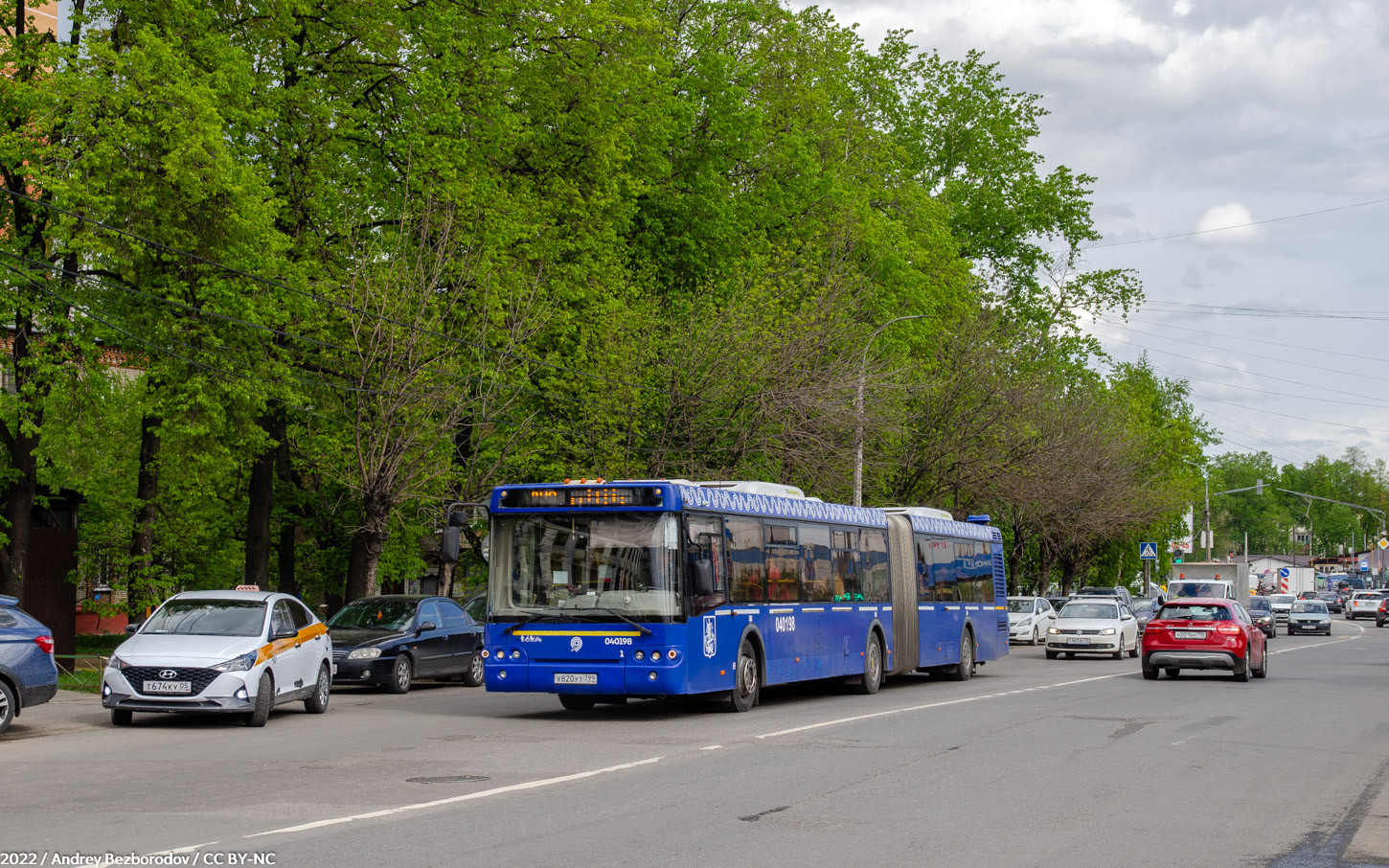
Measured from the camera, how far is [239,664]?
16.8 metres

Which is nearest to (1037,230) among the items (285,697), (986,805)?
(285,697)

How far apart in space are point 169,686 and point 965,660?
16.4m

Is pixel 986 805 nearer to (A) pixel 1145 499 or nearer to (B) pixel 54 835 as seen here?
(B) pixel 54 835

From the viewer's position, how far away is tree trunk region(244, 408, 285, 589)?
95.5ft

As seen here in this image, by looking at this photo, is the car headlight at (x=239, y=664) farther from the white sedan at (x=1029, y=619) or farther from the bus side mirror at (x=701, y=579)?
the white sedan at (x=1029, y=619)

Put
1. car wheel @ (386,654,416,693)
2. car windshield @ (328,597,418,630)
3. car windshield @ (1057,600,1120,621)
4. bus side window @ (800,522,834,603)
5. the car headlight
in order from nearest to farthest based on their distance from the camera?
the car headlight, bus side window @ (800,522,834,603), car wheel @ (386,654,416,693), car windshield @ (328,597,418,630), car windshield @ (1057,600,1120,621)

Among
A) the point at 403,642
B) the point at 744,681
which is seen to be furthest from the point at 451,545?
the point at 403,642

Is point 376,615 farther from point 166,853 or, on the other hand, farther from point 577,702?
point 166,853

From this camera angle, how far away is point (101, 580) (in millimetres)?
44750

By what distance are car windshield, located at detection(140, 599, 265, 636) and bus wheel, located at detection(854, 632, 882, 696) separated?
10113mm

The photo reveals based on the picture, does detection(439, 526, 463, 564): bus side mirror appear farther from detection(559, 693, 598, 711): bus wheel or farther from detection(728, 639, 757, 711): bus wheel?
detection(728, 639, 757, 711): bus wheel

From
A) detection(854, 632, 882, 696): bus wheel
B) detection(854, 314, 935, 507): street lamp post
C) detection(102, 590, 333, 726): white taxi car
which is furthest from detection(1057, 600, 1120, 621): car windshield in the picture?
detection(102, 590, 333, 726): white taxi car

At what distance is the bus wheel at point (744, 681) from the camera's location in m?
19.1

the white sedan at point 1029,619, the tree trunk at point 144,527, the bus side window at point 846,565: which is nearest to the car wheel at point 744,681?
the bus side window at point 846,565
